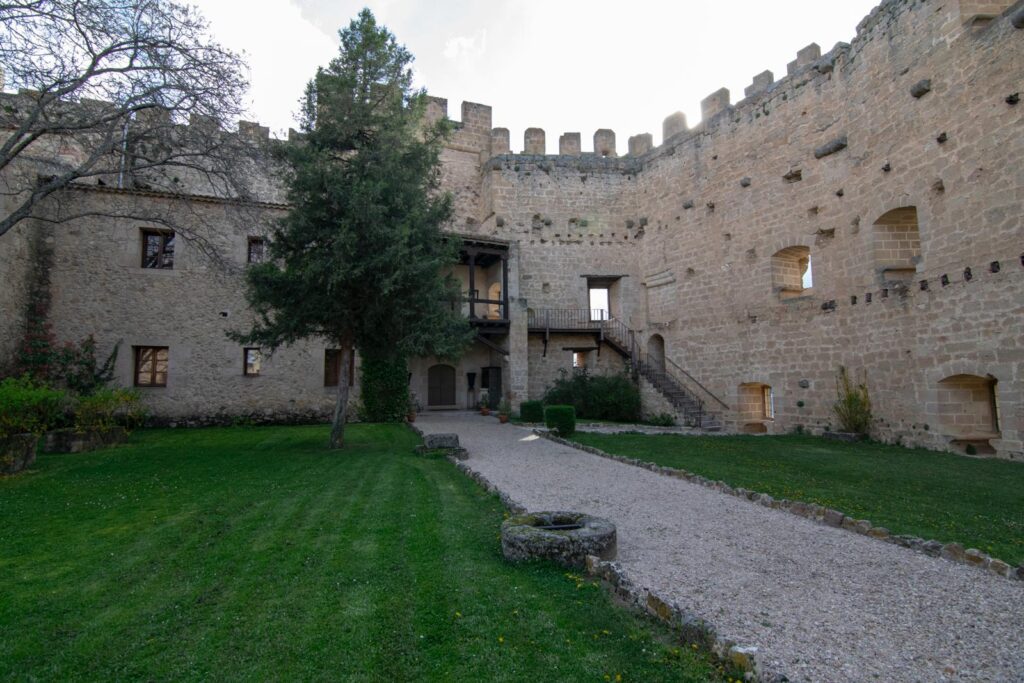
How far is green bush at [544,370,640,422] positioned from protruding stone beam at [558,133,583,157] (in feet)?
32.2

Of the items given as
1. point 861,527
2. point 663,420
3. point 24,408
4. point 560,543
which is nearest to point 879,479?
point 861,527

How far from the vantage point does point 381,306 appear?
34.2 feet

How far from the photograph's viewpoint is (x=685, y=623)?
10.1ft

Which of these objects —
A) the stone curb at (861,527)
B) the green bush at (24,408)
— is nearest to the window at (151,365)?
the green bush at (24,408)

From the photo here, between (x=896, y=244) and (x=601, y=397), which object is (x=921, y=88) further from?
(x=601, y=397)

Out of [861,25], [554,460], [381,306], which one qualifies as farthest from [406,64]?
[861,25]

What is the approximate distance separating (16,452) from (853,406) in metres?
16.5

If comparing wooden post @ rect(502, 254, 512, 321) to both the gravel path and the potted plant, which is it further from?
the gravel path

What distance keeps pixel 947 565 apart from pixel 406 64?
11.6 metres

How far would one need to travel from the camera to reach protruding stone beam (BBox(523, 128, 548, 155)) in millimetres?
23094

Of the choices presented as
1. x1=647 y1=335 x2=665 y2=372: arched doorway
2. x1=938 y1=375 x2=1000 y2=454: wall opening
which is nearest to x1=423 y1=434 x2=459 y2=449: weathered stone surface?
x1=938 y1=375 x2=1000 y2=454: wall opening

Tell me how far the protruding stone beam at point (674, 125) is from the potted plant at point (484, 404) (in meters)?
12.0

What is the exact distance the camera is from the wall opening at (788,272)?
52.0ft

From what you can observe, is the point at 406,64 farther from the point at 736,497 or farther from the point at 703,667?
the point at 703,667
